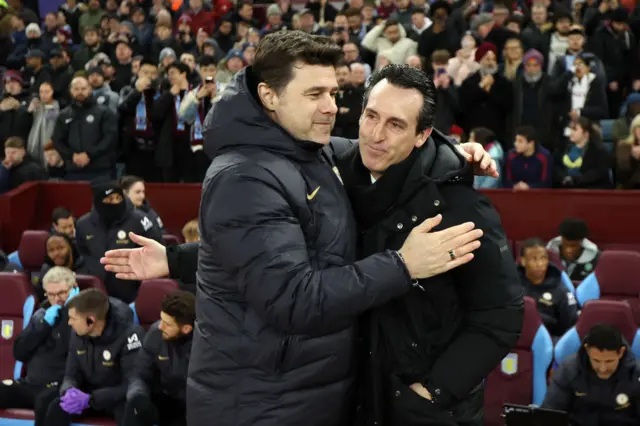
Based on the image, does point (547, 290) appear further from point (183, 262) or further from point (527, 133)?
point (183, 262)

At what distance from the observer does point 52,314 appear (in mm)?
6359

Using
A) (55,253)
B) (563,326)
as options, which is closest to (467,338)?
(563,326)

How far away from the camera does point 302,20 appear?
1195 cm

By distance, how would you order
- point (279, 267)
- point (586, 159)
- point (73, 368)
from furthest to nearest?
point (586, 159) → point (73, 368) → point (279, 267)

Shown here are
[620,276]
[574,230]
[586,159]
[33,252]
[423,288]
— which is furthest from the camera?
[586,159]

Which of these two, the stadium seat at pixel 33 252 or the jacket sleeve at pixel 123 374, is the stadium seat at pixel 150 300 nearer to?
Result: the jacket sleeve at pixel 123 374

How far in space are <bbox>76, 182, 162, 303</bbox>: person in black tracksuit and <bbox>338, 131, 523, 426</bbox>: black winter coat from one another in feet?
18.0

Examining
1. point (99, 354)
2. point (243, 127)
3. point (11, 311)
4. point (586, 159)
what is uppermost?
point (243, 127)

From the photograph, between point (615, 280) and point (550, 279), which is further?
point (615, 280)

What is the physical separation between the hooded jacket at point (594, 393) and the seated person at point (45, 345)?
3245 millimetres

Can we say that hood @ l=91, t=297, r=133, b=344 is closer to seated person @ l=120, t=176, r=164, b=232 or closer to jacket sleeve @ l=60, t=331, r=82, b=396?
jacket sleeve @ l=60, t=331, r=82, b=396

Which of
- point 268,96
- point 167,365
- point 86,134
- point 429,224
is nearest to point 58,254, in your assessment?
point 167,365

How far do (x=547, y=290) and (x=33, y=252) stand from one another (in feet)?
15.2

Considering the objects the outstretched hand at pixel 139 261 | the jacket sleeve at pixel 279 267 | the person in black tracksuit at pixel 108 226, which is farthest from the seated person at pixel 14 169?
the jacket sleeve at pixel 279 267
